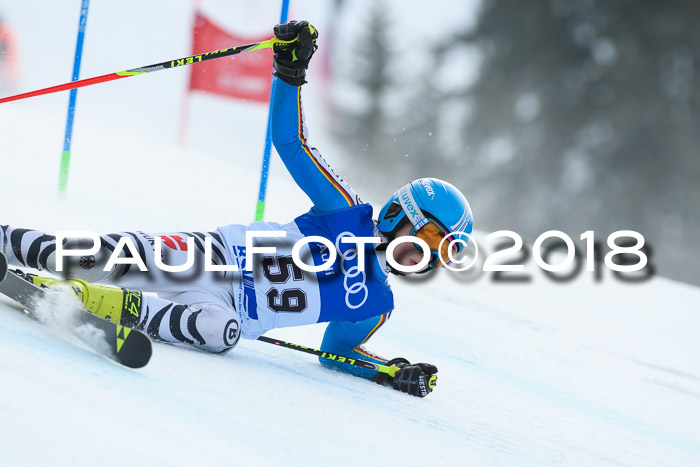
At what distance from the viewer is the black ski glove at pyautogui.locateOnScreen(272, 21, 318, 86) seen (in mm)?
2527

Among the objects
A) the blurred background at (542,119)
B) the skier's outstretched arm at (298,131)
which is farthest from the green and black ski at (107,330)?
the blurred background at (542,119)

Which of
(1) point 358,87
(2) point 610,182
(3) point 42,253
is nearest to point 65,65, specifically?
(1) point 358,87

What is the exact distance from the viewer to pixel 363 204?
2.80 metres

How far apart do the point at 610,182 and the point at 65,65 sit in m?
13.2

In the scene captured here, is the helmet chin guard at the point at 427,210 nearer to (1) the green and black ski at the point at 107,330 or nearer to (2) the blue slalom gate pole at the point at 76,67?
(1) the green and black ski at the point at 107,330

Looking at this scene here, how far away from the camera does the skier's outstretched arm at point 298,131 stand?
8.41ft

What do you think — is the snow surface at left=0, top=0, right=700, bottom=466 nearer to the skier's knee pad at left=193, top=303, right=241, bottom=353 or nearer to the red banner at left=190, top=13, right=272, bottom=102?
Result: the skier's knee pad at left=193, top=303, right=241, bottom=353

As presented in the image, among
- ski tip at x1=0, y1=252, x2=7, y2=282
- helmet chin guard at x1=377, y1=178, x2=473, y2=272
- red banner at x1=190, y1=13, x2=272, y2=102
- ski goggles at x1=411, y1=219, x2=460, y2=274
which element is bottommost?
ski tip at x1=0, y1=252, x2=7, y2=282

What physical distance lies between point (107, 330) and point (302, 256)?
881mm

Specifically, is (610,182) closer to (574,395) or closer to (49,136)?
(49,136)

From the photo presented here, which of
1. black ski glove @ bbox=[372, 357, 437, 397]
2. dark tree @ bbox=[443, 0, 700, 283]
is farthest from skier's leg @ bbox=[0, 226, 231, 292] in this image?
dark tree @ bbox=[443, 0, 700, 283]

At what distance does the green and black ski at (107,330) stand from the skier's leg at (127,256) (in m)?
0.21

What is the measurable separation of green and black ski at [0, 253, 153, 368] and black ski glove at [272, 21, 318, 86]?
103 centimetres

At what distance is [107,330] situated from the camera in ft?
6.33
